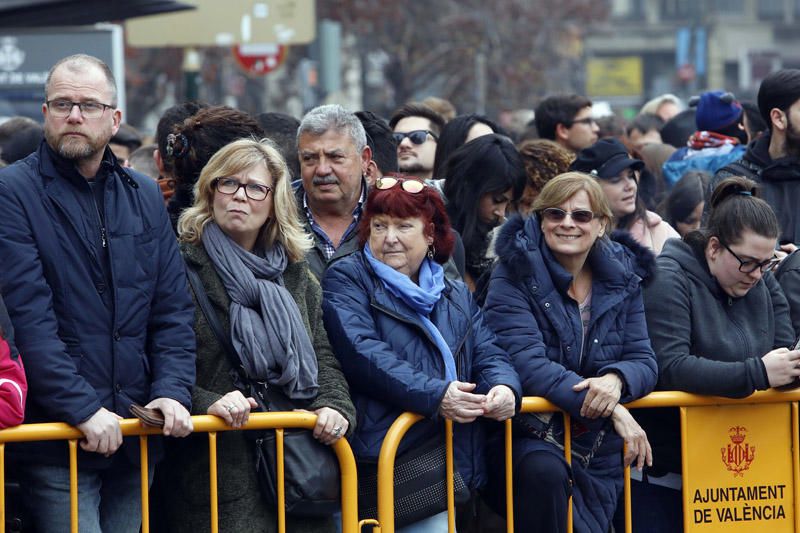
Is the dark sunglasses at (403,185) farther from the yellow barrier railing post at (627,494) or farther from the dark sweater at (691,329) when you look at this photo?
the yellow barrier railing post at (627,494)

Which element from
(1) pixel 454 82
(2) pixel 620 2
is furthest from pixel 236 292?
(2) pixel 620 2

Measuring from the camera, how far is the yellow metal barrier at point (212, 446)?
Answer: 187 inches

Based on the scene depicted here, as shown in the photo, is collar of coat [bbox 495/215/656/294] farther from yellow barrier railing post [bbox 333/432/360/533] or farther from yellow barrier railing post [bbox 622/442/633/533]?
yellow barrier railing post [bbox 333/432/360/533]

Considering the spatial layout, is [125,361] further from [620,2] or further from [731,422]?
[620,2]

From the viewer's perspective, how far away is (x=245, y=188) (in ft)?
17.3

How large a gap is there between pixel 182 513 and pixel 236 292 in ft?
2.77

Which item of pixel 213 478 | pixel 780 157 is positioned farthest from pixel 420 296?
pixel 780 157

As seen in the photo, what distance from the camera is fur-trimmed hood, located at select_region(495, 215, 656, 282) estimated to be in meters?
5.62

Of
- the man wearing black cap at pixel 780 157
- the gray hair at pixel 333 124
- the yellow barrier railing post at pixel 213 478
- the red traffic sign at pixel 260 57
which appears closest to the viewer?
the yellow barrier railing post at pixel 213 478

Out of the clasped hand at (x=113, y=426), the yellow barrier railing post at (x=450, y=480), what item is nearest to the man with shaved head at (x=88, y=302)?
the clasped hand at (x=113, y=426)

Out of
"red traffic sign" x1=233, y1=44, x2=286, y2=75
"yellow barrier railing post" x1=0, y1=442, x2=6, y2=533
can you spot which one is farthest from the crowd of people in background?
"red traffic sign" x1=233, y1=44, x2=286, y2=75

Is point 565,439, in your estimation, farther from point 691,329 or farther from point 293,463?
point 293,463

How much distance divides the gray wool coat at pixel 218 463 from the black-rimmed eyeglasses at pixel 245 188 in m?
0.28

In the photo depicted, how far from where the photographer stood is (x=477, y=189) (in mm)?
6805
